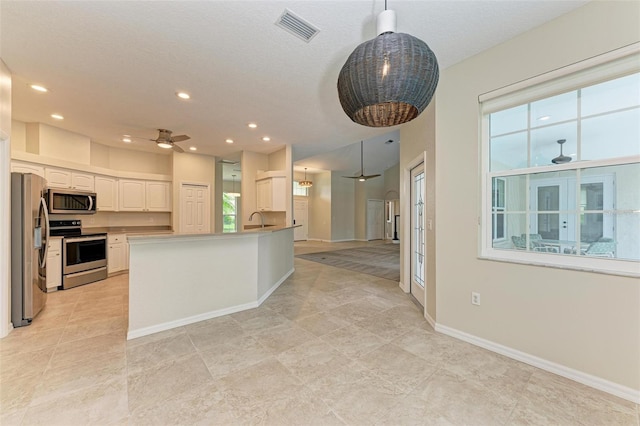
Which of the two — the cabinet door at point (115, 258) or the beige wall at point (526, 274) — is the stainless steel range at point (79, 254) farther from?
the beige wall at point (526, 274)

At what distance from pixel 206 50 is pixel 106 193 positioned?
4695mm

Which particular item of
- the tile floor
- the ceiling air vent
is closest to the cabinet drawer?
the tile floor

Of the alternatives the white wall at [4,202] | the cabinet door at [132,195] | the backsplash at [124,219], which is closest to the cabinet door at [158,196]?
the cabinet door at [132,195]

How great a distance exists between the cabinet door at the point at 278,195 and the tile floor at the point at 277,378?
9.42 feet

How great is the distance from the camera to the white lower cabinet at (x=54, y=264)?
4.11 metres

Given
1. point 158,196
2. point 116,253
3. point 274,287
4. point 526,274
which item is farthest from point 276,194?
point 526,274

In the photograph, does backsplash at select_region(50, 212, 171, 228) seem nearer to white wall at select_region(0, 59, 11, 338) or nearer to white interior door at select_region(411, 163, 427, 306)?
white wall at select_region(0, 59, 11, 338)

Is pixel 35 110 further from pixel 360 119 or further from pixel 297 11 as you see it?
pixel 360 119

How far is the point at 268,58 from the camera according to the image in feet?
8.36

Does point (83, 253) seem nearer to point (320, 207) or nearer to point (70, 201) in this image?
point (70, 201)

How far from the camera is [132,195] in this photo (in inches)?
229

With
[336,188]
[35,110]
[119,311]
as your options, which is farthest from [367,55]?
[336,188]

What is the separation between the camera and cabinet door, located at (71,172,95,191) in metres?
4.70

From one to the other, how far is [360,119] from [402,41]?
0.38m
